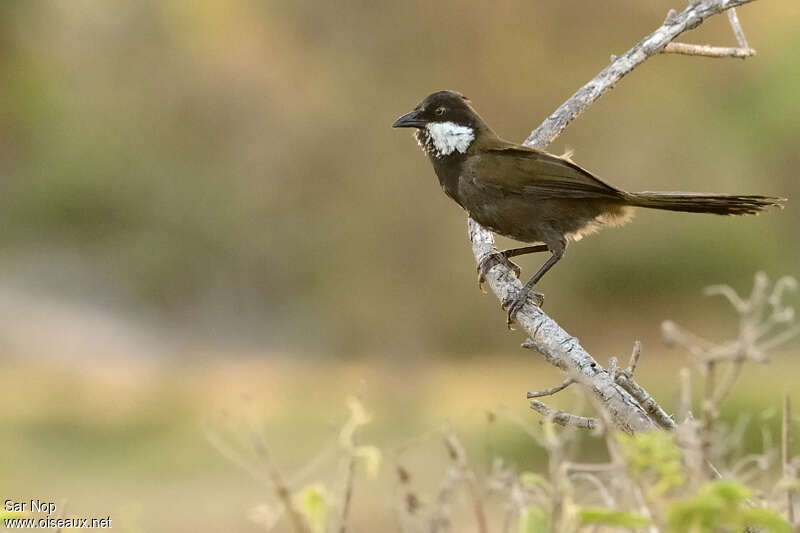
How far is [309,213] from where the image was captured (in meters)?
13.3

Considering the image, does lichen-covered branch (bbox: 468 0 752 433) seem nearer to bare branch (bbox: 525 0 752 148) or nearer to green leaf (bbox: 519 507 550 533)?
bare branch (bbox: 525 0 752 148)

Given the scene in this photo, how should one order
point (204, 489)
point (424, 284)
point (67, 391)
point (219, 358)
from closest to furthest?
point (204, 489), point (67, 391), point (424, 284), point (219, 358)

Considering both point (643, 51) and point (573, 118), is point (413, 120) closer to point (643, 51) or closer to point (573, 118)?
point (573, 118)

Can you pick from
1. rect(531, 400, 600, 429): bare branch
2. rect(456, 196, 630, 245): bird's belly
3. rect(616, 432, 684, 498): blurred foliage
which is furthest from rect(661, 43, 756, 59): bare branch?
rect(616, 432, 684, 498): blurred foliage

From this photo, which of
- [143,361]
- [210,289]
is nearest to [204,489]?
[143,361]

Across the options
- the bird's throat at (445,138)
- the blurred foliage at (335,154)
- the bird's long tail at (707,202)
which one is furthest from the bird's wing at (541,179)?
the blurred foliage at (335,154)

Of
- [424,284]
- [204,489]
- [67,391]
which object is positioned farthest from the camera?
[424,284]

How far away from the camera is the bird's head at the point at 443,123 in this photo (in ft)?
15.3

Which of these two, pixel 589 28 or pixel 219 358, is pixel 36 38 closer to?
pixel 219 358

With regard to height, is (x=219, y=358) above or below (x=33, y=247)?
below

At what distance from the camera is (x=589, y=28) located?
41.5 feet

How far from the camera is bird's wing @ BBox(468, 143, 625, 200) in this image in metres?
4.38

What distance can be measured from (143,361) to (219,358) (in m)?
0.93

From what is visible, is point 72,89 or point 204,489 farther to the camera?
point 72,89
